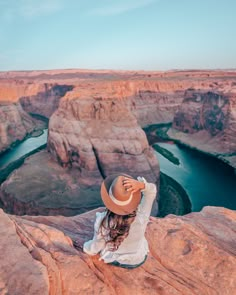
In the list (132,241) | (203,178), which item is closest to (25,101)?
(203,178)

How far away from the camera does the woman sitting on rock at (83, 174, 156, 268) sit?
438 centimetres

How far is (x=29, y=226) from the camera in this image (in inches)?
244

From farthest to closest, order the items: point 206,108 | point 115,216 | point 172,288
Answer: point 206,108 < point 172,288 < point 115,216

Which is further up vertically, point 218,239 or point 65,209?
point 218,239

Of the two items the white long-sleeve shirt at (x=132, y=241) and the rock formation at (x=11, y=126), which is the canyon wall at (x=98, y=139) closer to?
the white long-sleeve shirt at (x=132, y=241)

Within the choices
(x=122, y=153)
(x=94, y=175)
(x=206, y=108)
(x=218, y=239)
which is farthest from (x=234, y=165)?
(x=218, y=239)

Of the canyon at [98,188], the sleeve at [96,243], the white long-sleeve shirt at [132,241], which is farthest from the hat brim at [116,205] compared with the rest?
the canyon at [98,188]

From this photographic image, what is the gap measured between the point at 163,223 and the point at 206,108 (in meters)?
53.6

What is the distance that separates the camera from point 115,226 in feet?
15.8

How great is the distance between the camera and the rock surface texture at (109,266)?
455 centimetres

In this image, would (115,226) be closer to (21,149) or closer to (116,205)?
(116,205)

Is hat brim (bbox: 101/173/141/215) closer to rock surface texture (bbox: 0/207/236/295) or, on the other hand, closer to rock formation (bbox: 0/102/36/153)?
rock surface texture (bbox: 0/207/236/295)

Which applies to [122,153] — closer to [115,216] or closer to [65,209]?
[65,209]

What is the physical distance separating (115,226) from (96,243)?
0.70 m
